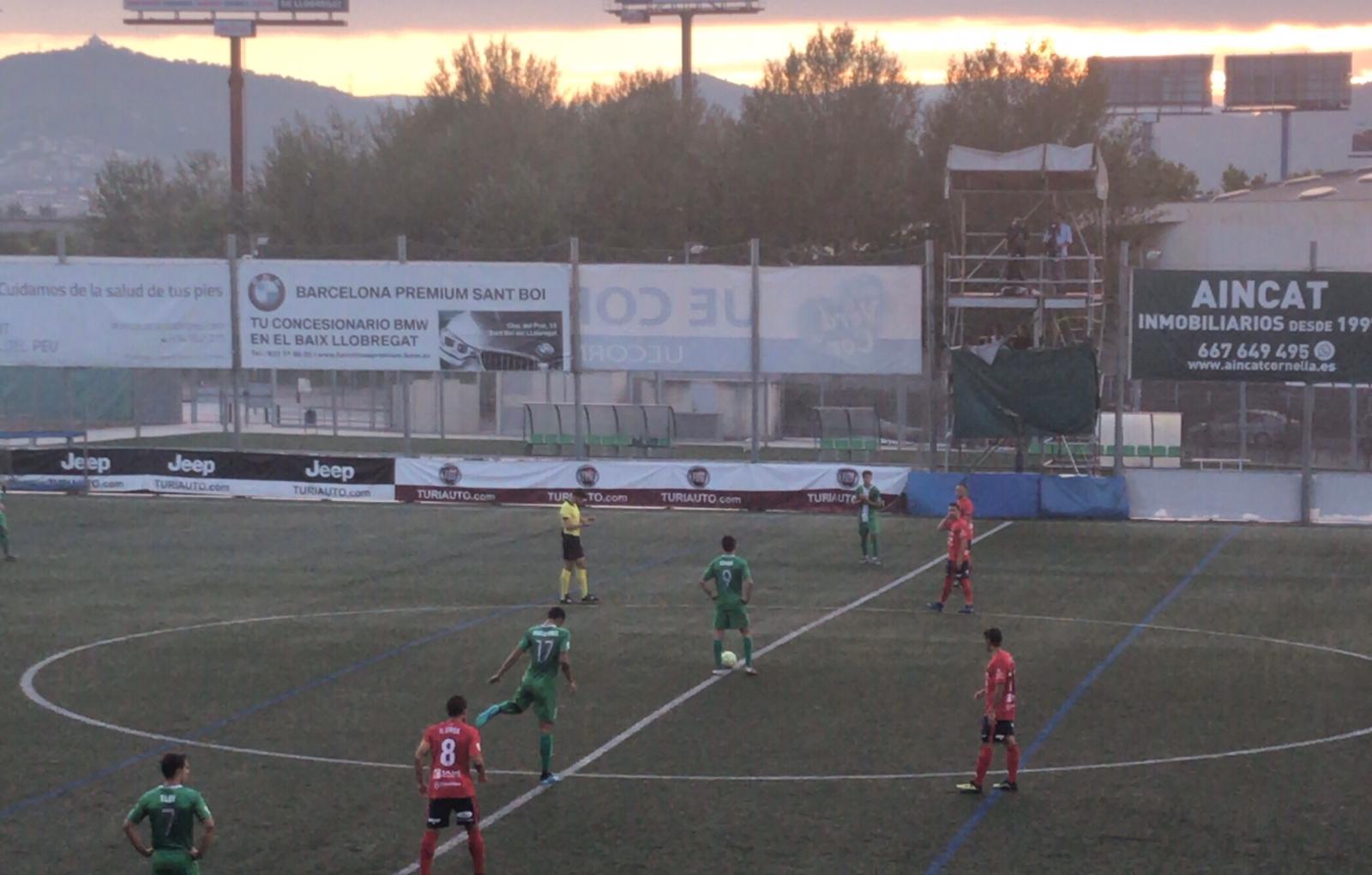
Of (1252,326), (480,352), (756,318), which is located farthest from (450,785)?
(480,352)

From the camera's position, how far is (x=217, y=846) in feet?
47.0

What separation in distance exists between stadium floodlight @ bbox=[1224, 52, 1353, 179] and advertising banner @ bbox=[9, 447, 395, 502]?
337 feet

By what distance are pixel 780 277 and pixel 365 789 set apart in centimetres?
2871

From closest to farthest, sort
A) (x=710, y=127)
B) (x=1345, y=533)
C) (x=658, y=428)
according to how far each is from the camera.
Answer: (x=1345, y=533) → (x=658, y=428) → (x=710, y=127)

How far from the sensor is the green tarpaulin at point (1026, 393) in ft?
132

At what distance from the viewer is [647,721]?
747 inches

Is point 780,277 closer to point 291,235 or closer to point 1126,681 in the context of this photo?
point 1126,681

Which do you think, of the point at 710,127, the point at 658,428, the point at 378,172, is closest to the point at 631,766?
the point at 658,428

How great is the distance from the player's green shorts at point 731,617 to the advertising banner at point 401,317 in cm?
2356

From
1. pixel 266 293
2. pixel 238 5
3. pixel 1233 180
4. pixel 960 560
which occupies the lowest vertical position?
pixel 960 560

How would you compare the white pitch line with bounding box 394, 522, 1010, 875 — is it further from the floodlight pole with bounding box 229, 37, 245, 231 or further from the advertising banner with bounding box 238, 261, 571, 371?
the floodlight pole with bounding box 229, 37, 245, 231

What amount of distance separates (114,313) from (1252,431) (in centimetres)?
3374

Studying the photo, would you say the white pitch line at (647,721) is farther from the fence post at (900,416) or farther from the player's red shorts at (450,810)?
the fence post at (900,416)

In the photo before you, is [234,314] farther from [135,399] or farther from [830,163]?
[830,163]
